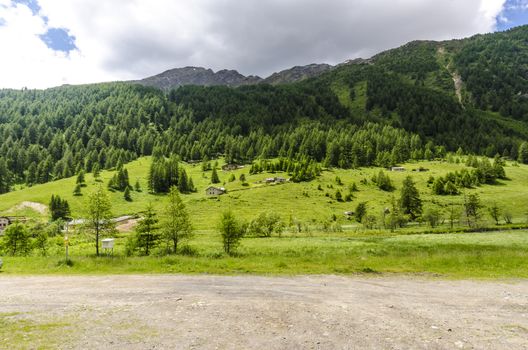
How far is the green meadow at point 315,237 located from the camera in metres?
27.7

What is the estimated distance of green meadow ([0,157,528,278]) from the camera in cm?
2773

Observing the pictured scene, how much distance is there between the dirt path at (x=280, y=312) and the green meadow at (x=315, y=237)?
5540 millimetres

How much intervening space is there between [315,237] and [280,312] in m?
61.4

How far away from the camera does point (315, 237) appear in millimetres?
74500

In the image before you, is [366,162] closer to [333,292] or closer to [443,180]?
[443,180]

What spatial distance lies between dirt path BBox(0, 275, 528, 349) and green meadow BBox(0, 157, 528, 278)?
554cm

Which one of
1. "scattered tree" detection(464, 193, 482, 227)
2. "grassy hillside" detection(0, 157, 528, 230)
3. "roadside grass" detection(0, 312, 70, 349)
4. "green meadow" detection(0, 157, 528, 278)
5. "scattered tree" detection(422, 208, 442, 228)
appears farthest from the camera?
"grassy hillside" detection(0, 157, 528, 230)

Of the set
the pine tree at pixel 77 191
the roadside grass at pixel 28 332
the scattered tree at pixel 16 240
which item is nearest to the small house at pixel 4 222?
the pine tree at pixel 77 191

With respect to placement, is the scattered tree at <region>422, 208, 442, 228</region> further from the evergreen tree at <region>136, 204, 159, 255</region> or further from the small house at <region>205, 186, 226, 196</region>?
the evergreen tree at <region>136, 204, 159, 255</region>

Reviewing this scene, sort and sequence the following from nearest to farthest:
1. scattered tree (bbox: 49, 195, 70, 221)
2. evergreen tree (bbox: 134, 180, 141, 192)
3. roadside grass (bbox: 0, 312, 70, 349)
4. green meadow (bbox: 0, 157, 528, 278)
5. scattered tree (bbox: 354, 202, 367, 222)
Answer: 1. roadside grass (bbox: 0, 312, 70, 349)
2. green meadow (bbox: 0, 157, 528, 278)
3. scattered tree (bbox: 354, 202, 367, 222)
4. scattered tree (bbox: 49, 195, 70, 221)
5. evergreen tree (bbox: 134, 180, 141, 192)

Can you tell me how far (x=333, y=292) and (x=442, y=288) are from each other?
738 cm

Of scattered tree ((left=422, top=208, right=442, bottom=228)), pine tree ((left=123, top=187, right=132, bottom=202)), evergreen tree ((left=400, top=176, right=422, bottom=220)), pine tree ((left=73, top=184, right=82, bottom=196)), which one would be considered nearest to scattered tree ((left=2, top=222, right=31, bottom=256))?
pine tree ((left=123, top=187, right=132, bottom=202))

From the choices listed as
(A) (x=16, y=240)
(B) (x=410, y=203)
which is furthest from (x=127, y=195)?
(B) (x=410, y=203)

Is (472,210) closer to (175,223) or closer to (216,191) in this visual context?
(216,191)
